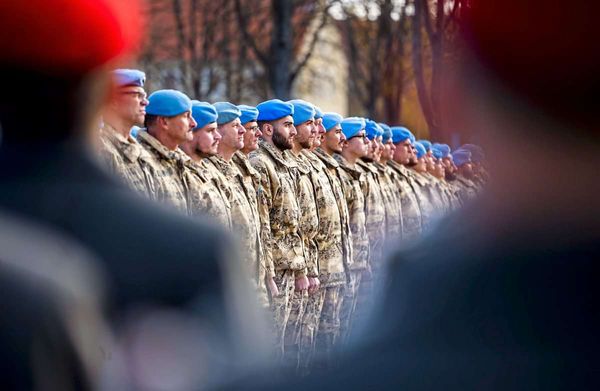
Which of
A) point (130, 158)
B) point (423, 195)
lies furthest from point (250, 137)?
point (423, 195)

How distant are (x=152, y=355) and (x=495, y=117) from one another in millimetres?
533

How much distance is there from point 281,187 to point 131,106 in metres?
2.34

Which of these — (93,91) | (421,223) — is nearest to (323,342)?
(421,223)

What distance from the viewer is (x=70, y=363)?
177 centimetres

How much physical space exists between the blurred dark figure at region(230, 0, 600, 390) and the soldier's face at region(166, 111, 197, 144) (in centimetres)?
666

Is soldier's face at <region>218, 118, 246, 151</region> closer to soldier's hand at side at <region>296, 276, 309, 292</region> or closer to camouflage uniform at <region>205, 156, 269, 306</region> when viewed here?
camouflage uniform at <region>205, 156, 269, 306</region>

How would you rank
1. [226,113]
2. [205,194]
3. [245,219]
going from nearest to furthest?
1. [205,194]
2. [245,219]
3. [226,113]

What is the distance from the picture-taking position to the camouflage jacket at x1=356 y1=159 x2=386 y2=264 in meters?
12.6

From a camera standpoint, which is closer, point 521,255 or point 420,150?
point 521,255

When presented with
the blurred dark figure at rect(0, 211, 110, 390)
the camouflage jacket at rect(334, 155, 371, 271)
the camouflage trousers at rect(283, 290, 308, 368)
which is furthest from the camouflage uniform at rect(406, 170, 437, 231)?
the blurred dark figure at rect(0, 211, 110, 390)

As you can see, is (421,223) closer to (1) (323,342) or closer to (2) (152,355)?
(1) (323,342)

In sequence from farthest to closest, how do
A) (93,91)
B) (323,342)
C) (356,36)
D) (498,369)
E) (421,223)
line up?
(356,36) → (421,223) → (323,342) → (93,91) → (498,369)

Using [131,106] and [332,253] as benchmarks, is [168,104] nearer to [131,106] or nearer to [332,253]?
[131,106]

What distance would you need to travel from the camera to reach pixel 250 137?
9.86 m
